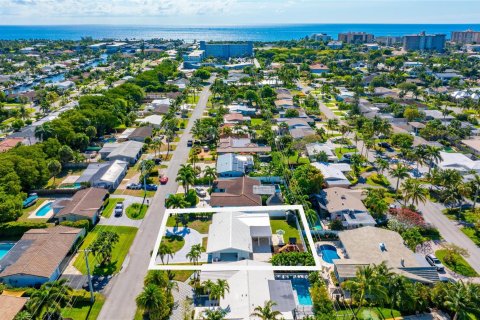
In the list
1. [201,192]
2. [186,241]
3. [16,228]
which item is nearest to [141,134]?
→ [201,192]

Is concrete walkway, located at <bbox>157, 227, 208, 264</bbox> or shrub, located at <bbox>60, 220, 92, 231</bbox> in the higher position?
shrub, located at <bbox>60, 220, 92, 231</bbox>

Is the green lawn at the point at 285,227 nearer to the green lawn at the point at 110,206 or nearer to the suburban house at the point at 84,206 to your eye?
the green lawn at the point at 110,206

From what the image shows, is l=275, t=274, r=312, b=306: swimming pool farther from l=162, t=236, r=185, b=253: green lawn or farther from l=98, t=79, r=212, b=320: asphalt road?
l=98, t=79, r=212, b=320: asphalt road

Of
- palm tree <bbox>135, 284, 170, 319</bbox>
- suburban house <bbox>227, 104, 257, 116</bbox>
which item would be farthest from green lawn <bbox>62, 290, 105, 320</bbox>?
suburban house <bbox>227, 104, 257, 116</bbox>

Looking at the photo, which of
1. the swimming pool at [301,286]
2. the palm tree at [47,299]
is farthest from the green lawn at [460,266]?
the palm tree at [47,299]

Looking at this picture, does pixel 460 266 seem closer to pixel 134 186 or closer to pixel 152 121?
pixel 134 186

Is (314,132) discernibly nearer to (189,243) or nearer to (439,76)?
(189,243)
